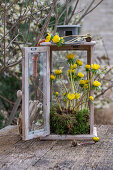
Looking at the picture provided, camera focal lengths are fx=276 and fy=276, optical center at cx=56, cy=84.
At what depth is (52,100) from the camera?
2619mm

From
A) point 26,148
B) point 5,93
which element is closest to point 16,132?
point 26,148

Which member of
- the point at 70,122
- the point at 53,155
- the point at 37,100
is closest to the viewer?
the point at 53,155

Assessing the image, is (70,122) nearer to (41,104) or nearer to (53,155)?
(41,104)

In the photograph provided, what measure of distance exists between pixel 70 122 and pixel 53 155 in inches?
15.8

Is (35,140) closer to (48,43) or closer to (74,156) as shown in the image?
(74,156)

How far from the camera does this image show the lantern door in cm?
217

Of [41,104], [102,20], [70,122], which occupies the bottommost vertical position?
[70,122]

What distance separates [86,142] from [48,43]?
2.92ft

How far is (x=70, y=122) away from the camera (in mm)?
2322

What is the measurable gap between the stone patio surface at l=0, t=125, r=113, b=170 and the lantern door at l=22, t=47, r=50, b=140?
Answer: 0.12 meters

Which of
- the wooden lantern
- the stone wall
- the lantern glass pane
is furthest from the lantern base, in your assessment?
the stone wall

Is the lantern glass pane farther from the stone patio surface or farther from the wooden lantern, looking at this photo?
the stone patio surface

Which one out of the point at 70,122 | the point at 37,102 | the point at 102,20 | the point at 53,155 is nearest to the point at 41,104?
the point at 37,102

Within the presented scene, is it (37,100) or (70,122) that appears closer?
(70,122)
